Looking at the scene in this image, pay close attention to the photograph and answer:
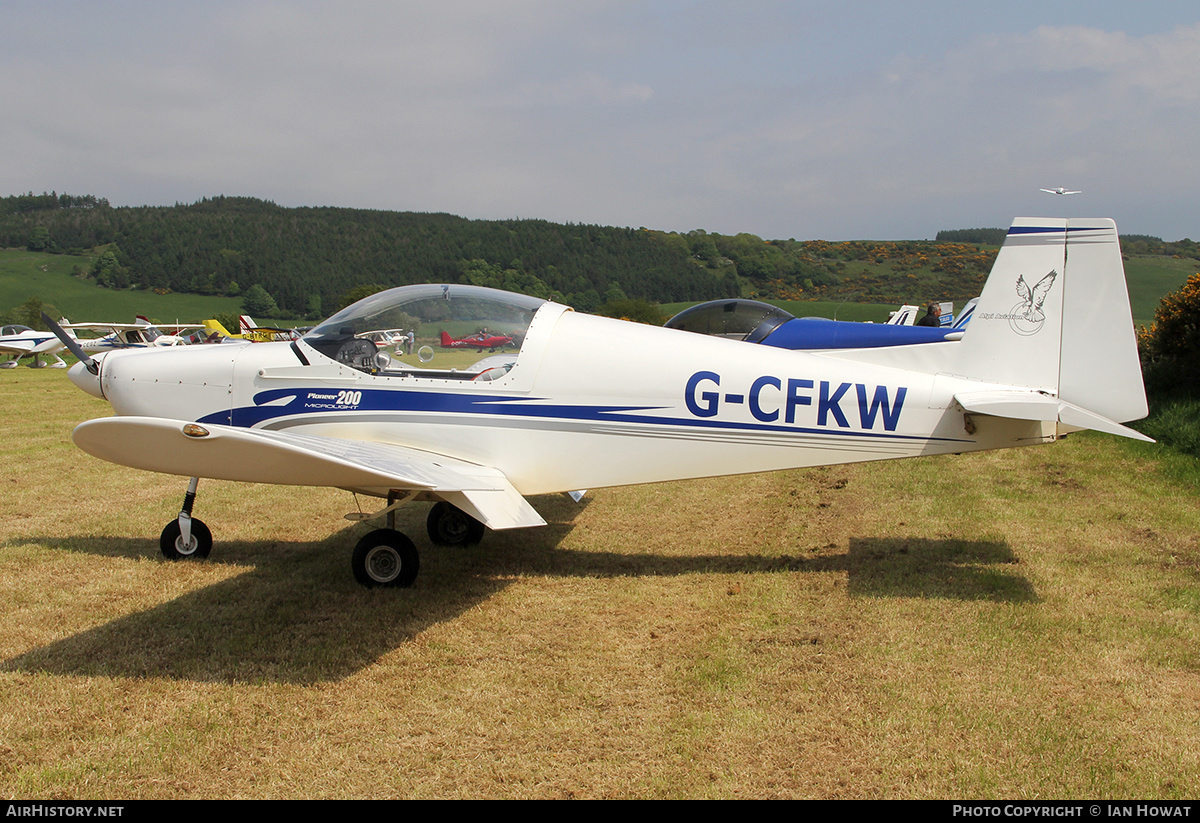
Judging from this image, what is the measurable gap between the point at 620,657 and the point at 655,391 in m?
1.70

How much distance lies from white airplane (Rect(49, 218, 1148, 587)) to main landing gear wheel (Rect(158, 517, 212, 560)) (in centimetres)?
76

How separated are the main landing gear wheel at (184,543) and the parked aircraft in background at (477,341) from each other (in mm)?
2063

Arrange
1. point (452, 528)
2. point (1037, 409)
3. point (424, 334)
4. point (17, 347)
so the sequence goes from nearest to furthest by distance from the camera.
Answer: point (1037, 409), point (424, 334), point (452, 528), point (17, 347)

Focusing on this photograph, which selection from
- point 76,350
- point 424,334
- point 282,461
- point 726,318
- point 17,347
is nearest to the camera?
point 282,461

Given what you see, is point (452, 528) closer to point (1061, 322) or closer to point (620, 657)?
point (620, 657)

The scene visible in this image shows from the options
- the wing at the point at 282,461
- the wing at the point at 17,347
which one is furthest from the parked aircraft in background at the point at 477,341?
the wing at the point at 17,347

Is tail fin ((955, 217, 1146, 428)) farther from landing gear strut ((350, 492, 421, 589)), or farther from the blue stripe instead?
landing gear strut ((350, 492, 421, 589))

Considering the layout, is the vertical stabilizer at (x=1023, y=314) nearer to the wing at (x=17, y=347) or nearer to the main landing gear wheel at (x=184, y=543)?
the main landing gear wheel at (x=184, y=543)

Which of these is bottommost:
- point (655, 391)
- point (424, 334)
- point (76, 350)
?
point (655, 391)

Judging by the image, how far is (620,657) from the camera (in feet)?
12.2

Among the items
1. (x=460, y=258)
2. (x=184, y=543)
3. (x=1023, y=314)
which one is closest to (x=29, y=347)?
(x=184, y=543)

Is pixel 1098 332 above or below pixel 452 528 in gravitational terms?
above
